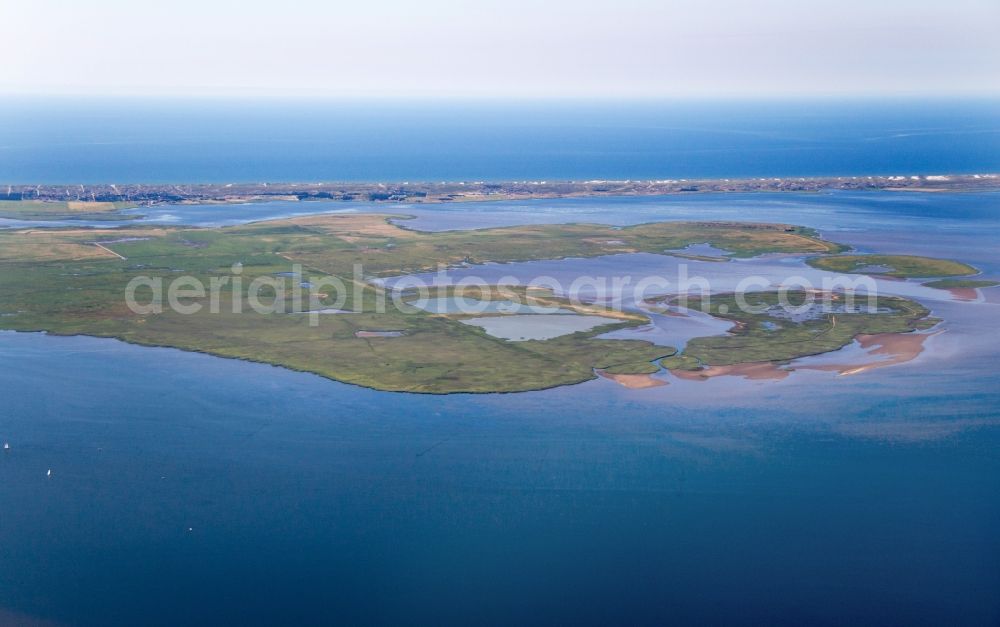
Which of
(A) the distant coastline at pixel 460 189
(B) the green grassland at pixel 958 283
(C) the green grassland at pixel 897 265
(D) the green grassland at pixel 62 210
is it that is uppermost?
(A) the distant coastline at pixel 460 189

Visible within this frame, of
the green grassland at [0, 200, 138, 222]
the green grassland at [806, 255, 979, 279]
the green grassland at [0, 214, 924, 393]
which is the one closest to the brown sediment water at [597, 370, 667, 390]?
the green grassland at [0, 214, 924, 393]

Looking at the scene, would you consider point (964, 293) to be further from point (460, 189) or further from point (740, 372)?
point (460, 189)

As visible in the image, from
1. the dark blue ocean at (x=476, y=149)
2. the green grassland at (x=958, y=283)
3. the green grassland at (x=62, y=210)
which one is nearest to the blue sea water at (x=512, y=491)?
the green grassland at (x=958, y=283)

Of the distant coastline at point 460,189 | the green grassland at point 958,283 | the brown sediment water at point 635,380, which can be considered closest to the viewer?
the brown sediment water at point 635,380

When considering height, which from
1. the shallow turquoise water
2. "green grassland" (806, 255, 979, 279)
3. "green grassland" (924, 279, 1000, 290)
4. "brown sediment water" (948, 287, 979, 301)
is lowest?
the shallow turquoise water

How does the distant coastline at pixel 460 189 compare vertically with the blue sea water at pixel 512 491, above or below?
above

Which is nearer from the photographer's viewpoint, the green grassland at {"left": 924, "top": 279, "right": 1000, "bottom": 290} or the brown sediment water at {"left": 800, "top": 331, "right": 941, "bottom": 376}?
the brown sediment water at {"left": 800, "top": 331, "right": 941, "bottom": 376}

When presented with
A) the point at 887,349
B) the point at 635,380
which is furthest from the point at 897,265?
the point at 635,380

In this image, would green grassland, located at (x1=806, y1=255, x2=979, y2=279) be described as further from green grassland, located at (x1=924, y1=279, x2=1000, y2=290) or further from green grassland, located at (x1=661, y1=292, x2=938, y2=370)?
green grassland, located at (x1=661, y1=292, x2=938, y2=370)

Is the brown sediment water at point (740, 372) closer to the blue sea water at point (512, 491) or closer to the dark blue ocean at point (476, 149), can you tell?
the blue sea water at point (512, 491)
